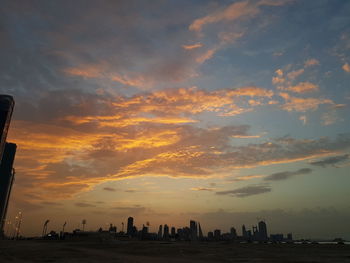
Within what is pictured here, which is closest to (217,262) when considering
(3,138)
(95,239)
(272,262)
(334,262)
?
(272,262)

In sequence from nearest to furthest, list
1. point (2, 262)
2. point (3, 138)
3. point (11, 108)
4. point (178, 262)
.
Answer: point (2, 262) < point (178, 262) < point (3, 138) < point (11, 108)

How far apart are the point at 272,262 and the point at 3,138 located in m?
171

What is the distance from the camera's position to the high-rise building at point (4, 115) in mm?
161738

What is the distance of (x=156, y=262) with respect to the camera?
122 ft

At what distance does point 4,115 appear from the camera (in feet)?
543

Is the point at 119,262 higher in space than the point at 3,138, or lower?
lower

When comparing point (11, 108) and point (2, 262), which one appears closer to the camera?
point (2, 262)

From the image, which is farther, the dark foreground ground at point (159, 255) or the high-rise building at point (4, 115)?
the high-rise building at point (4, 115)

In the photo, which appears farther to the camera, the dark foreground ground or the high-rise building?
the high-rise building

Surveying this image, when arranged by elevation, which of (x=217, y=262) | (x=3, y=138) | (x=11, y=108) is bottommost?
(x=217, y=262)

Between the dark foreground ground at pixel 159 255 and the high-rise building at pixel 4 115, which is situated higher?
the high-rise building at pixel 4 115

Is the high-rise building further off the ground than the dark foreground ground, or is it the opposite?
the high-rise building

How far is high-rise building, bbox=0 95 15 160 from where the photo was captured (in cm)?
16174

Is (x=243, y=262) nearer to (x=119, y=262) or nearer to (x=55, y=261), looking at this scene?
(x=119, y=262)
